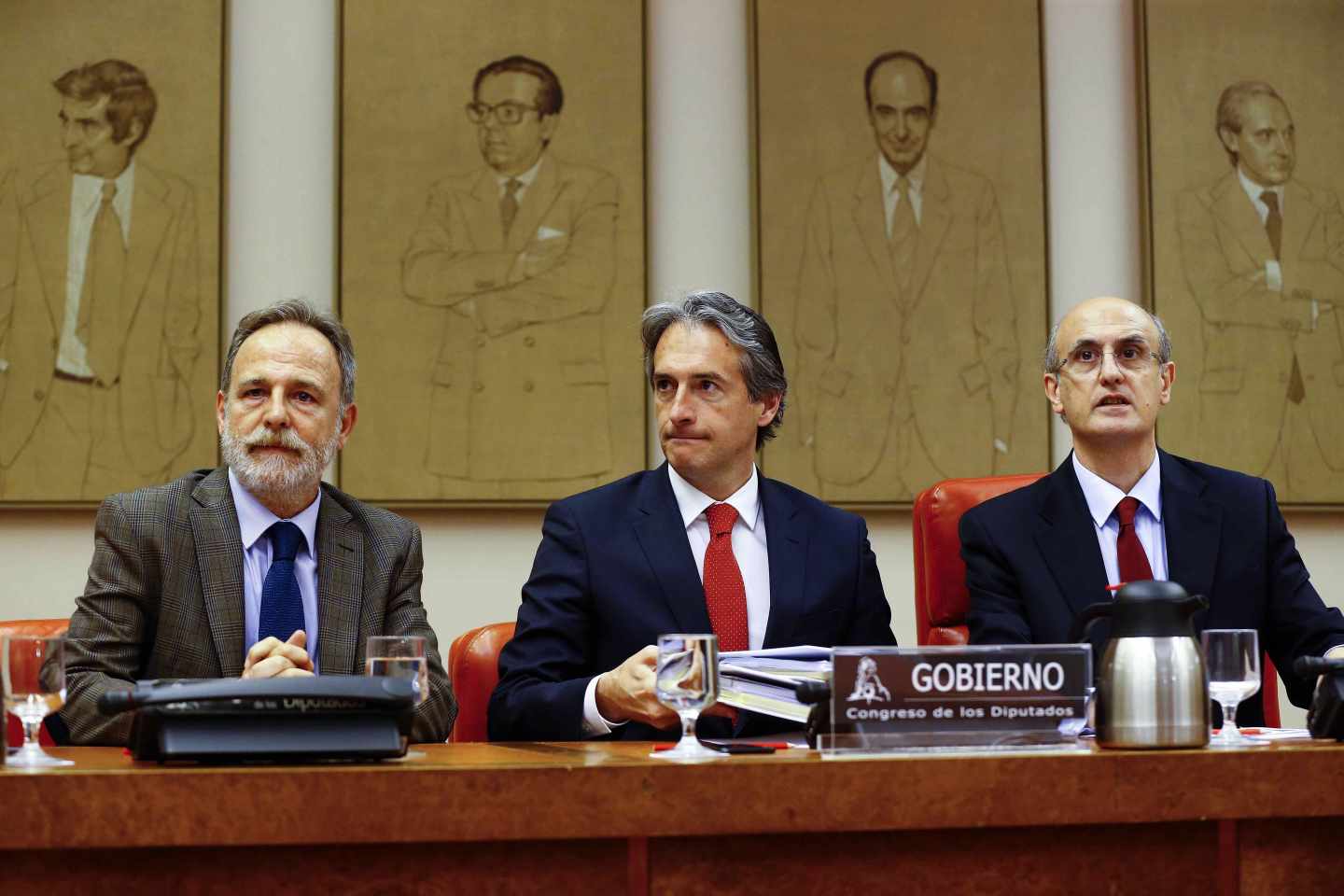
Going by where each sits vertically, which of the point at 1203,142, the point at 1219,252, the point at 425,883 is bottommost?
the point at 425,883

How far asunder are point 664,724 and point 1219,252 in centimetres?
268

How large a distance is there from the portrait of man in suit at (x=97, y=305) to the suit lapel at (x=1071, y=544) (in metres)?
2.12

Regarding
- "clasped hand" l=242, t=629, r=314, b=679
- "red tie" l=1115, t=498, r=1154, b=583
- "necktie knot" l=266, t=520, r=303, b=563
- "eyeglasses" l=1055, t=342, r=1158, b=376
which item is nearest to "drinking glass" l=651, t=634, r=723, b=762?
"clasped hand" l=242, t=629, r=314, b=679

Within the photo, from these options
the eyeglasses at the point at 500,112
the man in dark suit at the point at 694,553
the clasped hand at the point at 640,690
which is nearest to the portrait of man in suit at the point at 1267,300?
the man in dark suit at the point at 694,553

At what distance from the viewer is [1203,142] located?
13.2ft

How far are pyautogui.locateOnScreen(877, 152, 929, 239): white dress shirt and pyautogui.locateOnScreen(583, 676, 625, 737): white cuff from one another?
2.02 m

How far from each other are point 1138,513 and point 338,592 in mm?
1577

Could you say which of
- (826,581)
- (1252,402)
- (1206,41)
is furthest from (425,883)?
(1206,41)

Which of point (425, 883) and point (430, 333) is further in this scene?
point (430, 333)

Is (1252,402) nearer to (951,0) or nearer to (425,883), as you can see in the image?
(951,0)

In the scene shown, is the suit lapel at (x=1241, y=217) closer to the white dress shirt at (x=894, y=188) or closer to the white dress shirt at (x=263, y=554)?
the white dress shirt at (x=894, y=188)

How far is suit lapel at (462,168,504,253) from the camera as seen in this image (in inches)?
148

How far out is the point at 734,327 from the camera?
2.76 metres

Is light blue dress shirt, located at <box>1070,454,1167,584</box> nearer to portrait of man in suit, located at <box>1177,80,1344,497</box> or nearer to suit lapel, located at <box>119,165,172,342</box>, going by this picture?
portrait of man in suit, located at <box>1177,80,1344,497</box>
